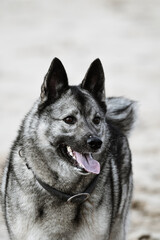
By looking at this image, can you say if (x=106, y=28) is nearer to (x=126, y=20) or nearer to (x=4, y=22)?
(x=126, y=20)

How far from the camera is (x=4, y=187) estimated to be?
4734 millimetres

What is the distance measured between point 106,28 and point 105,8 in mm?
1303

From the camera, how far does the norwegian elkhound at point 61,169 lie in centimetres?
441

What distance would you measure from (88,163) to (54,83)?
0.64 meters

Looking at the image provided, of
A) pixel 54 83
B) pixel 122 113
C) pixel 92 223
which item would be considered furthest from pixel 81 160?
pixel 122 113

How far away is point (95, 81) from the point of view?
474cm

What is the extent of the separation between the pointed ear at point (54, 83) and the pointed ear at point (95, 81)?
20cm

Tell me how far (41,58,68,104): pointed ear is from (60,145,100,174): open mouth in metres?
0.39

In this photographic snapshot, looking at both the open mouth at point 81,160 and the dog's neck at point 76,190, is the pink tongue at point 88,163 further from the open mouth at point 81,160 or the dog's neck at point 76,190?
the dog's neck at point 76,190

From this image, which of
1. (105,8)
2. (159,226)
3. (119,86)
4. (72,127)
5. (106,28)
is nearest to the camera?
(72,127)

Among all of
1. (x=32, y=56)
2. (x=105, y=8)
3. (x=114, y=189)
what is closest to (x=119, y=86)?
(x=32, y=56)

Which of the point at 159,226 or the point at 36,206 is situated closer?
the point at 36,206

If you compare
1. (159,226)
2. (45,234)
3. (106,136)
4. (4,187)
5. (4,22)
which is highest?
(4,22)

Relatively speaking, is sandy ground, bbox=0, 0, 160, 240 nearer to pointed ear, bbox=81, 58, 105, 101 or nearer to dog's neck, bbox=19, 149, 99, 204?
dog's neck, bbox=19, 149, 99, 204
